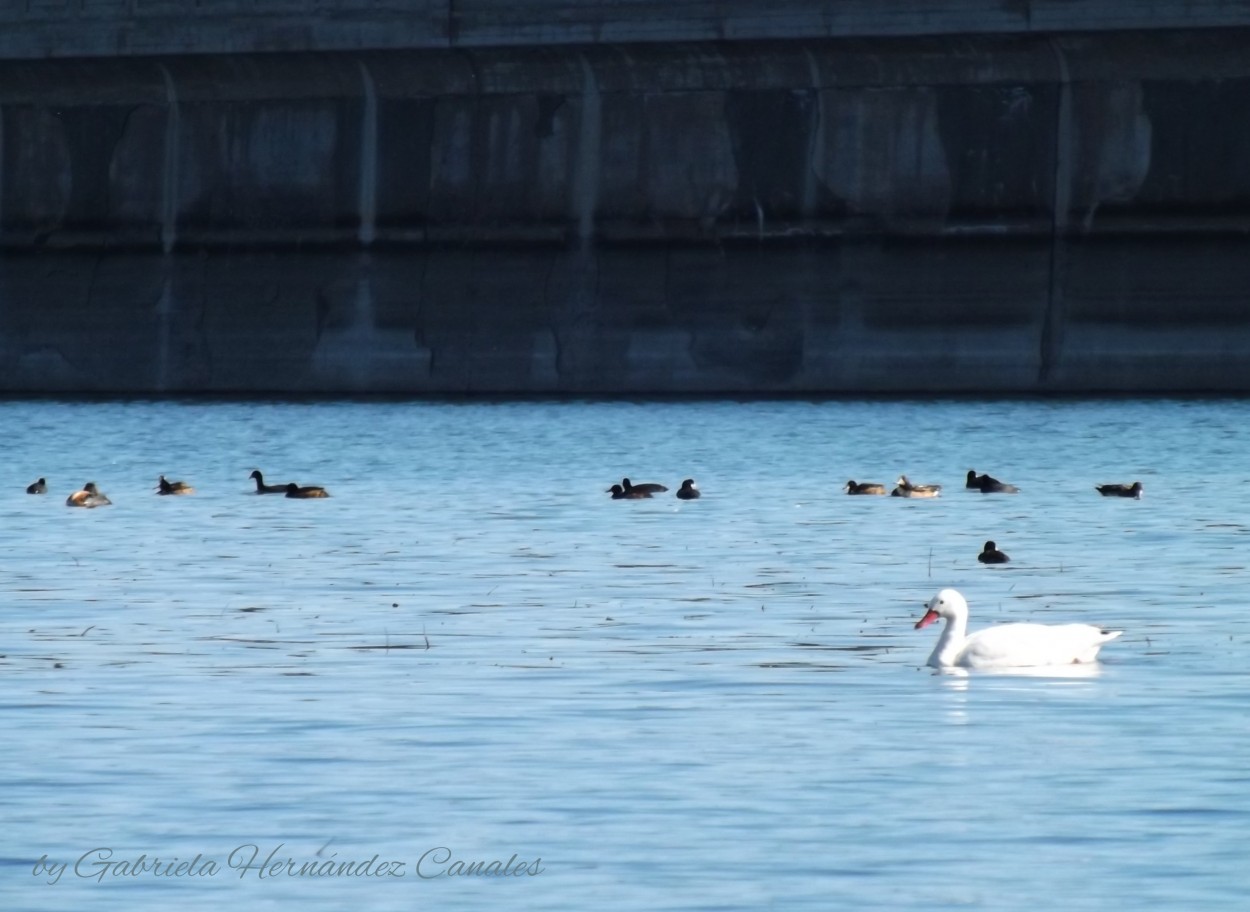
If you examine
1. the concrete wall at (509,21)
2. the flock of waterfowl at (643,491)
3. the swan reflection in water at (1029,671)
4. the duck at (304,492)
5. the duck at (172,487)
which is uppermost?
the concrete wall at (509,21)

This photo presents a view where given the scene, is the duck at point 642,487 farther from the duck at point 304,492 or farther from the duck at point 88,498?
the duck at point 88,498

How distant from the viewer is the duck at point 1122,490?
3241 cm

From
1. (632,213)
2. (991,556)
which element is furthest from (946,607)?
(632,213)

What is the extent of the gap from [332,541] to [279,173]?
29.4 metres

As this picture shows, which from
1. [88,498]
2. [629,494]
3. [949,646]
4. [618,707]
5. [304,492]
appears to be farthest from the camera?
[304,492]

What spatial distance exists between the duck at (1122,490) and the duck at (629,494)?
222 inches

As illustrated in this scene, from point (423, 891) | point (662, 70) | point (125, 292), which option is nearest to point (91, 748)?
point (423, 891)

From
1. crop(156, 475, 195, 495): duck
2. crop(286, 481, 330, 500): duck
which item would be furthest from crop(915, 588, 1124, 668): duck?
crop(156, 475, 195, 495): duck

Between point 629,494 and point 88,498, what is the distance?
6.66m

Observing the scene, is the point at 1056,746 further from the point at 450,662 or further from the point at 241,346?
the point at 241,346

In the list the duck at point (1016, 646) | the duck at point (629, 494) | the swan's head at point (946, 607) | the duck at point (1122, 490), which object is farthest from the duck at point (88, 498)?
the duck at point (1016, 646)

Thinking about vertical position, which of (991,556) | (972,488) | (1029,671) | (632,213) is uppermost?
(1029,671)

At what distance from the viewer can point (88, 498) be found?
32.6m

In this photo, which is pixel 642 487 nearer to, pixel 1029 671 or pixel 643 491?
pixel 643 491
